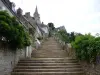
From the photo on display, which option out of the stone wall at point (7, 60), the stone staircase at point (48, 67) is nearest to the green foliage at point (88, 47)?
the stone staircase at point (48, 67)

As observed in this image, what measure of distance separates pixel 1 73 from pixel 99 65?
4.71m

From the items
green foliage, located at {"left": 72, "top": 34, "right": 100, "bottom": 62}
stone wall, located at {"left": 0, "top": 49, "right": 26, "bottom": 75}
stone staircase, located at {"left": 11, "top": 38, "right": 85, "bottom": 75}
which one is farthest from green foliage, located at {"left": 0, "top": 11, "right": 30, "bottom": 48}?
green foliage, located at {"left": 72, "top": 34, "right": 100, "bottom": 62}

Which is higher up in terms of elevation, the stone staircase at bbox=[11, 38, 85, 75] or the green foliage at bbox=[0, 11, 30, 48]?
the green foliage at bbox=[0, 11, 30, 48]

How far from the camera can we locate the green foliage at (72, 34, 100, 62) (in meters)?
8.91

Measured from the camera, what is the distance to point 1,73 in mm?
9469

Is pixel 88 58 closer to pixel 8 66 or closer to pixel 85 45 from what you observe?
pixel 85 45

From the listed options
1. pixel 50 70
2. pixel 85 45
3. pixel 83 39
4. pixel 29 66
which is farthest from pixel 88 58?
pixel 29 66

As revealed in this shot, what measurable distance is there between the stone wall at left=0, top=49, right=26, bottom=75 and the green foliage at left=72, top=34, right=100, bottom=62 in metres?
3.80

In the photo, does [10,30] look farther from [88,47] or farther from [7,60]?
[88,47]

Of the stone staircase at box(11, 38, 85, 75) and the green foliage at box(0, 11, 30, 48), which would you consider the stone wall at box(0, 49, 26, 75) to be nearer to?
the stone staircase at box(11, 38, 85, 75)

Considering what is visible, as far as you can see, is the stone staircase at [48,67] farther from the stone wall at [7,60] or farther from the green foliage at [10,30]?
the green foliage at [10,30]

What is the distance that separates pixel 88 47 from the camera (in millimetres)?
9578

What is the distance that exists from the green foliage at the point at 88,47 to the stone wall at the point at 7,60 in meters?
3.80

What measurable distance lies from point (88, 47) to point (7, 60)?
437 cm
